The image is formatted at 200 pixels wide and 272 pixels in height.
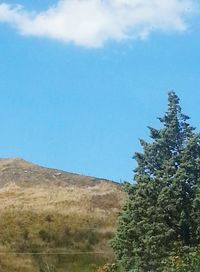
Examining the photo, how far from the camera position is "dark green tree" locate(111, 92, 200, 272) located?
2553 cm

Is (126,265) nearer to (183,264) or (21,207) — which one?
(183,264)

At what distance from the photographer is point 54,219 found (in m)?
48.3

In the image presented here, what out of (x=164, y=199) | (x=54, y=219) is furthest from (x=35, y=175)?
(x=164, y=199)

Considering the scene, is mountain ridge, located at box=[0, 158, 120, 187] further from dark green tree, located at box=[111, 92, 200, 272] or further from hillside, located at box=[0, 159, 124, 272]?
dark green tree, located at box=[111, 92, 200, 272]

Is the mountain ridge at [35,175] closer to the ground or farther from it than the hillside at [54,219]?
farther from it

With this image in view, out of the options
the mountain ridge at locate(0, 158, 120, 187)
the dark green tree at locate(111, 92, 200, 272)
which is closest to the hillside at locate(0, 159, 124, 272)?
the mountain ridge at locate(0, 158, 120, 187)

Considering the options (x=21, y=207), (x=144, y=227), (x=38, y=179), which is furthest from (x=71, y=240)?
(x=144, y=227)

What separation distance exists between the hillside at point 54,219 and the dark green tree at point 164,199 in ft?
40.7

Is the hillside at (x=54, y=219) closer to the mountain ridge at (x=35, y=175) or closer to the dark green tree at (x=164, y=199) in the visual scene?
the mountain ridge at (x=35, y=175)

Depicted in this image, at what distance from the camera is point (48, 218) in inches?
1903

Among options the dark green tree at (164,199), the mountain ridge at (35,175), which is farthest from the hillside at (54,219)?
the dark green tree at (164,199)

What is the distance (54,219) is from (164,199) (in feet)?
77.9

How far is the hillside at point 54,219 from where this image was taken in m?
41.3

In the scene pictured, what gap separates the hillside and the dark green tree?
12420 mm
